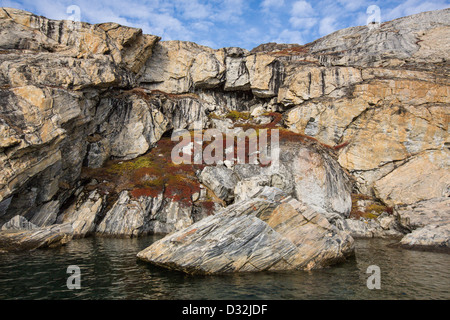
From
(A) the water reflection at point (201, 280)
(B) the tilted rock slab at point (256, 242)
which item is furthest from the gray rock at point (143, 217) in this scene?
(B) the tilted rock slab at point (256, 242)

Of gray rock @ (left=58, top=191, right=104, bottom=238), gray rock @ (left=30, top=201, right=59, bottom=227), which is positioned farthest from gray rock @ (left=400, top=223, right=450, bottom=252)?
gray rock @ (left=30, top=201, right=59, bottom=227)

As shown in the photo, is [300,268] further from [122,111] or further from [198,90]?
[198,90]

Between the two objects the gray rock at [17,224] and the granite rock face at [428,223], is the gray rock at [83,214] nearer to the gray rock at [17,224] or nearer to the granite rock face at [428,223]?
the gray rock at [17,224]

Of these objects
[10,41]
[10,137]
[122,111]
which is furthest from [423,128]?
[10,41]

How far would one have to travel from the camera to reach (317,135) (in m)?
50.1

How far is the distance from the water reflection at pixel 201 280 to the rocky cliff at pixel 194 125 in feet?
32.4

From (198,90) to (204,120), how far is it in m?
10.9

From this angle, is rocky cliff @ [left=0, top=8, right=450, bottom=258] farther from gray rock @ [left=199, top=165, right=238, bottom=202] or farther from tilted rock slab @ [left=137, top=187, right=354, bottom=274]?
tilted rock slab @ [left=137, top=187, right=354, bottom=274]

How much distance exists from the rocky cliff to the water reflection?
389 inches

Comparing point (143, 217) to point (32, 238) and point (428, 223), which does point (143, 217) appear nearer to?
point (32, 238)

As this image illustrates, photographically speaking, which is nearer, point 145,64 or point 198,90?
point 145,64

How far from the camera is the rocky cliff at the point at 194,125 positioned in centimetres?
3022

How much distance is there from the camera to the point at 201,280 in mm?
16500
